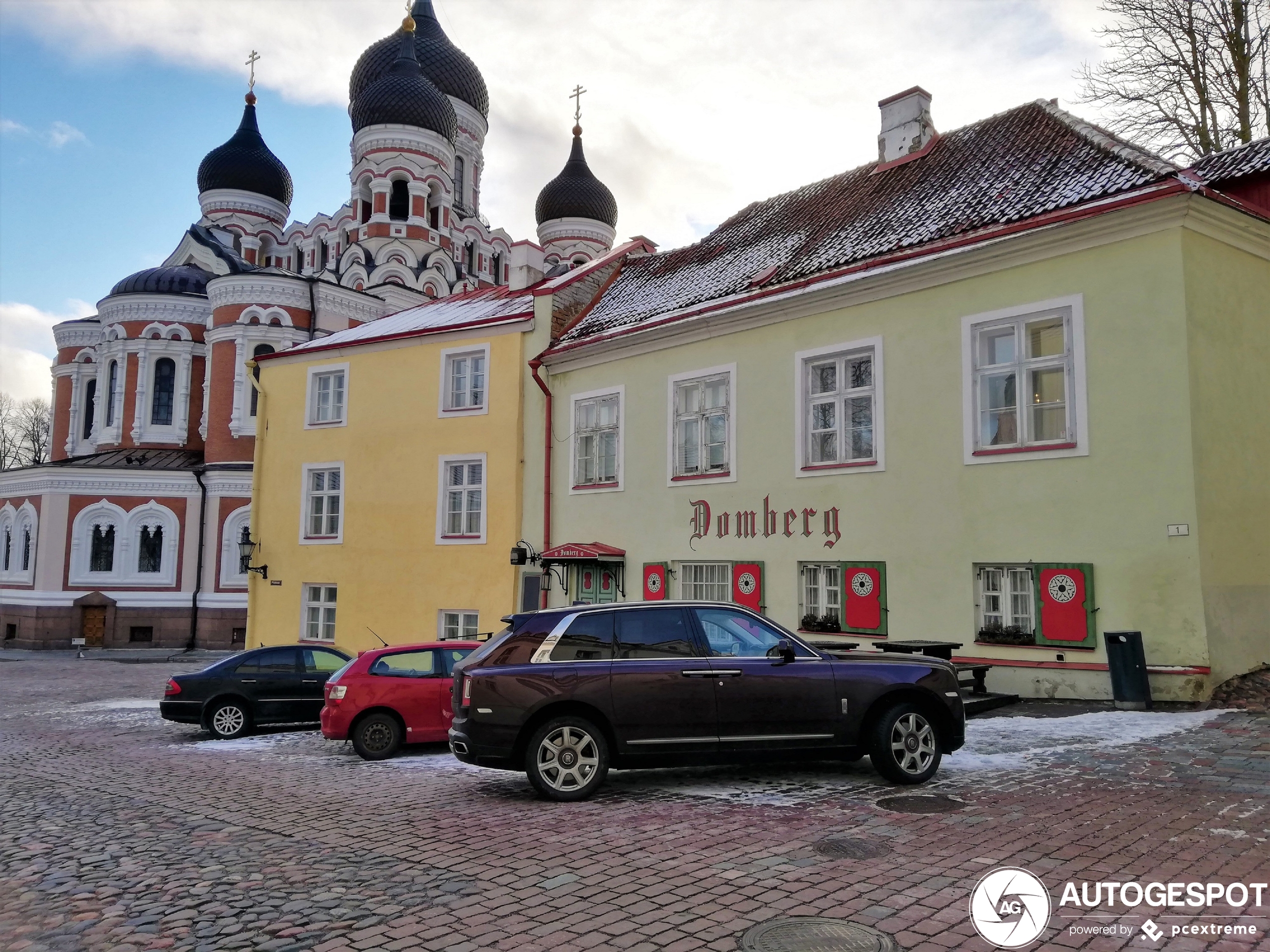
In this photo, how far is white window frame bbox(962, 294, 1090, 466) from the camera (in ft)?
40.4

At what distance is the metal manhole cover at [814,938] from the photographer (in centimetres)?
479

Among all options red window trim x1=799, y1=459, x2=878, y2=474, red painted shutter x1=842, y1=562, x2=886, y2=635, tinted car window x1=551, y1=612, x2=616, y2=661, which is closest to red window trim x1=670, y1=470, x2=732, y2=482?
red window trim x1=799, y1=459, x2=878, y2=474

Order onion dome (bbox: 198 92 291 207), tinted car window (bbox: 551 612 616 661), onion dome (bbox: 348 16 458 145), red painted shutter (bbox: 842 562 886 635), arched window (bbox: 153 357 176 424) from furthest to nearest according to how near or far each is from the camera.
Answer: onion dome (bbox: 198 92 291 207) → onion dome (bbox: 348 16 458 145) → arched window (bbox: 153 357 176 424) → red painted shutter (bbox: 842 562 886 635) → tinted car window (bbox: 551 612 616 661)

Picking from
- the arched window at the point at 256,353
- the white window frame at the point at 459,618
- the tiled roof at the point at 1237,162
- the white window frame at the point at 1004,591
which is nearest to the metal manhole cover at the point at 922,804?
the white window frame at the point at 1004,591

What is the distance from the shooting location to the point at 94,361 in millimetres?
44688

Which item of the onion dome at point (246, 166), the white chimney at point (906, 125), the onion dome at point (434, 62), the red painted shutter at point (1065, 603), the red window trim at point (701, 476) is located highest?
the onion dome at point (434, 62)

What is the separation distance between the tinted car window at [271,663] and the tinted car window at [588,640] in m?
8.02

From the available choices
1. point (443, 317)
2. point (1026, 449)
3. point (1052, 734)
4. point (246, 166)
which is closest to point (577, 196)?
point (246, 166)

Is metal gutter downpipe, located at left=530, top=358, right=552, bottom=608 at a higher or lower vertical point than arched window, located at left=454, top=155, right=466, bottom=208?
lower

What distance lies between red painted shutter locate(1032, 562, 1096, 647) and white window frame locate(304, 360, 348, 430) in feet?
55.0

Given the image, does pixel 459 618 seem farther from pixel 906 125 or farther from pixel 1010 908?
pixel 1010 908

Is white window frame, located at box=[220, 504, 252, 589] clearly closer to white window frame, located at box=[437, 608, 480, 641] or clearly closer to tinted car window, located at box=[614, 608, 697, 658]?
white window frame, located at box=[437, 608, 480, 641]

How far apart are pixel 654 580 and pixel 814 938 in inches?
503

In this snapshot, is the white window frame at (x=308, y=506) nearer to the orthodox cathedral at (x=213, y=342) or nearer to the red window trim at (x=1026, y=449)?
the orthodox cathedral at (x=213, y=342)
